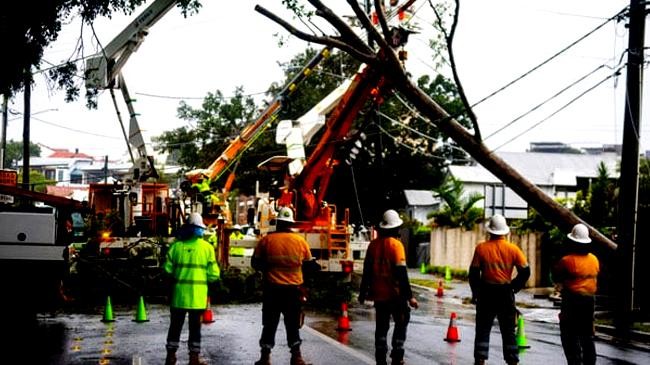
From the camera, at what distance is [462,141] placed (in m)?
19.8

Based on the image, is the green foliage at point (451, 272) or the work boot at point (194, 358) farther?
the green foliage at point (451, 272)

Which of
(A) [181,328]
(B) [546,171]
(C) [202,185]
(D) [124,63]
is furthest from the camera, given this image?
(B) [546,171]

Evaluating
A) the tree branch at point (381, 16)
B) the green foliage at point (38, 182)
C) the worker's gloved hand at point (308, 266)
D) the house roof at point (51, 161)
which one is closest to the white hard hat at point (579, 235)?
the worker's gloved hand at point (308, 266)

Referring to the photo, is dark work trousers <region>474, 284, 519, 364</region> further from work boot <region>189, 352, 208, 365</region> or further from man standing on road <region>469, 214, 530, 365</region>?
work boot <region>189, 352, 208, 365</region>

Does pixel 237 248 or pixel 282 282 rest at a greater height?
pixel 282 282

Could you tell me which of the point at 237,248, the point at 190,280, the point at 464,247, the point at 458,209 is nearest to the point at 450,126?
the point at 190,280

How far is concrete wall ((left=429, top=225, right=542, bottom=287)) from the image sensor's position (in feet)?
113

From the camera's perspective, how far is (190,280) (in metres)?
12.2

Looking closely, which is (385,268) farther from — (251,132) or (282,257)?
(251,132)

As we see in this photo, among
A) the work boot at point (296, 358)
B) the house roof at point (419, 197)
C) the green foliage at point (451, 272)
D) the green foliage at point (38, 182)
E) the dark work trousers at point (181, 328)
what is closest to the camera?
the dark work trousers at point (181, 328)

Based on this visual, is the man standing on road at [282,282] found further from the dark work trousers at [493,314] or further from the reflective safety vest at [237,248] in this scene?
the reflective safety vest at [237,248]

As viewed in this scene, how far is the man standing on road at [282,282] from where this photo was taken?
487 inches

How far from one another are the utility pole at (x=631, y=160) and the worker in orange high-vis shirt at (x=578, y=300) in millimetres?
7479

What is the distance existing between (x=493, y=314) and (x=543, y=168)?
55.2 meters
